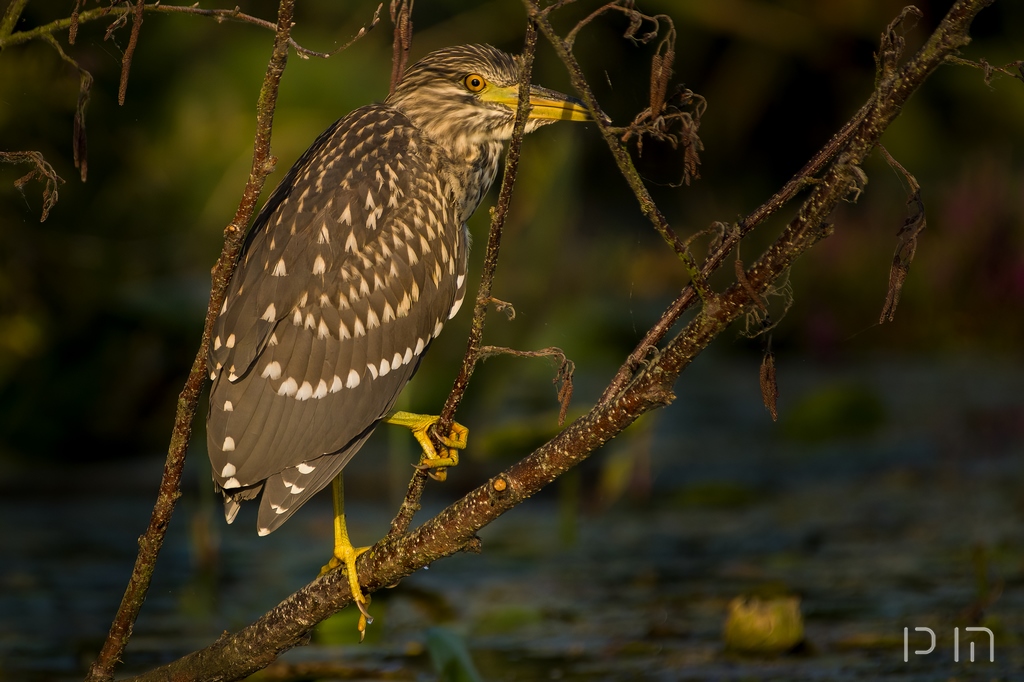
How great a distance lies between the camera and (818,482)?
5.52m

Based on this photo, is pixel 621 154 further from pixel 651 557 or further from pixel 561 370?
pixel 651 557

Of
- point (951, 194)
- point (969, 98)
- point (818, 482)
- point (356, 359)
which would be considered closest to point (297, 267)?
point (356, 359)

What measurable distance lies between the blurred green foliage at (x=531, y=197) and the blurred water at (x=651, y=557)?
1.79 ft

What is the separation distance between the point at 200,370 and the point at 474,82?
1.42m

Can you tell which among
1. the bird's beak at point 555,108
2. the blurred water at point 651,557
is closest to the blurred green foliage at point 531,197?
the bird's beak at point 555,108

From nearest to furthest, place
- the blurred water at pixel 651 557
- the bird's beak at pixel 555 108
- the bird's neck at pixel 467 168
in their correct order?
the bird's beak at pixel 555 108
the bird's neck at pixel 467 168
the blurred water at pixel 651 557

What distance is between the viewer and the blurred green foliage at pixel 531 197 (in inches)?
225

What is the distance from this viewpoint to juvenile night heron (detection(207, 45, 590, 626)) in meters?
3.05

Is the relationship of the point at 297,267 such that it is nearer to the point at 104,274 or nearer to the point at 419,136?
the point at 419,136

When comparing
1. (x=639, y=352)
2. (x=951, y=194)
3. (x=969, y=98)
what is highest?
(x=969, y=98)

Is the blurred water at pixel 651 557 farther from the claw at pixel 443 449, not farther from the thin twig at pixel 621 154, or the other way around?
the thin twig at pixel 621 154

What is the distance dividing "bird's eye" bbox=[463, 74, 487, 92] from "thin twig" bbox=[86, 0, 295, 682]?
43.8 inches

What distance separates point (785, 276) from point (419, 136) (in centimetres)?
147

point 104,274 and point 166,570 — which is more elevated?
point 104,274
